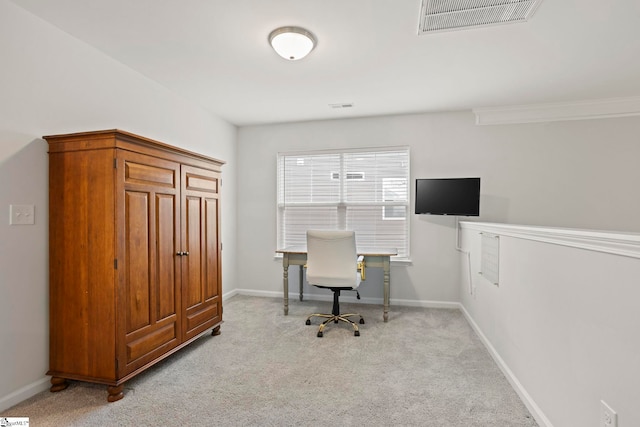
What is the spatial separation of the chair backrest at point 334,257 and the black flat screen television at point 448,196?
1238 mm

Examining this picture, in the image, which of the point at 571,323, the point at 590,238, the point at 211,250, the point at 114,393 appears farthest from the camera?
the point at 211,250

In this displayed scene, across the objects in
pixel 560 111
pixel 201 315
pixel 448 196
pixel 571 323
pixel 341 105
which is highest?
pixel 341 105

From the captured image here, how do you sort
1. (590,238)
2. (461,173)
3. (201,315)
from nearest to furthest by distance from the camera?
1. (590,238)
2. (201,315)
3. (461,173)

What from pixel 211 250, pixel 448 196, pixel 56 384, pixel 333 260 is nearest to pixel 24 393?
pixel 56 384

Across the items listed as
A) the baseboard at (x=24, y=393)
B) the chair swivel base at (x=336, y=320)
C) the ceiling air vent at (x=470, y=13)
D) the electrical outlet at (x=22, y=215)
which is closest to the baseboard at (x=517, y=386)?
the chair swivel base at (x=336, y=320)

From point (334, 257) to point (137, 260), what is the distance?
178 centimetres

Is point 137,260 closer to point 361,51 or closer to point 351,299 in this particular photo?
point 361,51

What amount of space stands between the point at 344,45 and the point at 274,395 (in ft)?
8.75

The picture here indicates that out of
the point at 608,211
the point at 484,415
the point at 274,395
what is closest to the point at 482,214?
the point at 608,211

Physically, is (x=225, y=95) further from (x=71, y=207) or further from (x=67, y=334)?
(x=67, y=334)

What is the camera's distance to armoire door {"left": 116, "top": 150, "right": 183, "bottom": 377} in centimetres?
213

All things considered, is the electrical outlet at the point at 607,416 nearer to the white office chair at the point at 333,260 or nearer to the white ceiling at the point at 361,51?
the white office chair at the point at 333,260

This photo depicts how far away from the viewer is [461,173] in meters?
4.11

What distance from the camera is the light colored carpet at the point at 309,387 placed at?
1.90 metres
